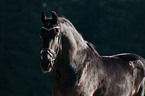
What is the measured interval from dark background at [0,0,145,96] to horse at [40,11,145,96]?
24.6 metres

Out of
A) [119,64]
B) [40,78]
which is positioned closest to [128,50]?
[40,78]

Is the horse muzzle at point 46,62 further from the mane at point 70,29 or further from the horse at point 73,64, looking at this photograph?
the mane at point 70,29

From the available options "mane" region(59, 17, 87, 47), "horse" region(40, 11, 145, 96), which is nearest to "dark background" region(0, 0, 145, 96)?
"horse" region(40, 11, 145, 96)

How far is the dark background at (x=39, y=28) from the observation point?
3200cm

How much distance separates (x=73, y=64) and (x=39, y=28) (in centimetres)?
2791

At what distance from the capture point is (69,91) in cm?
514

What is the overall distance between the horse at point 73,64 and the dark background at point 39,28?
24619 millimetres

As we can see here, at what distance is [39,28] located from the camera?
32906 millimetres

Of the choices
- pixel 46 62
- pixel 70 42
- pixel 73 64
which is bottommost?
pixel 73 64

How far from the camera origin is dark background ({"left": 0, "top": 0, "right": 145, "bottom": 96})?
105 ft

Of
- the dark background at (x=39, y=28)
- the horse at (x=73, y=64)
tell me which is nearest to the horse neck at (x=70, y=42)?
the horse at (x=73, y=64)

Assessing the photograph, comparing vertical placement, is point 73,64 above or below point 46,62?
below

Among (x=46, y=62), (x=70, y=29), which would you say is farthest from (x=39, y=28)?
(x=46, y=62)

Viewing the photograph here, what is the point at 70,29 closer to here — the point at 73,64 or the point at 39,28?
the point at 73,64
